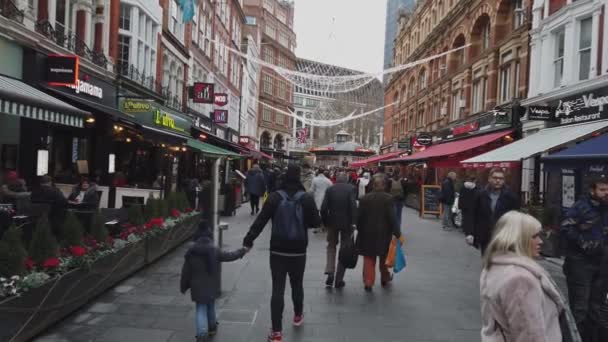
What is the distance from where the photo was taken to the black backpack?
16.8 feet

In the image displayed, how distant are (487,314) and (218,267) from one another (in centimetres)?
298

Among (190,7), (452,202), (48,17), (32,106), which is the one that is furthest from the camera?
(190,7)

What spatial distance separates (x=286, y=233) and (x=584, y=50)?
13441mm

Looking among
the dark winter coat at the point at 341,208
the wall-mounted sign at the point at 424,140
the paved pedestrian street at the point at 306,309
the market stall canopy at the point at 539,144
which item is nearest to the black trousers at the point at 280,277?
the paved pedestrian street at the point at 306,309

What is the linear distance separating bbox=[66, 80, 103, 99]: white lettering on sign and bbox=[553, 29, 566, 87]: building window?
14358 mm

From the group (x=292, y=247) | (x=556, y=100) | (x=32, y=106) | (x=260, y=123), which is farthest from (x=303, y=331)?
(x=260, y=123)

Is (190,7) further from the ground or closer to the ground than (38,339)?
further from the ground

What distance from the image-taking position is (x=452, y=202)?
605 inches

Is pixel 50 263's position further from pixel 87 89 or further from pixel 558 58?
pixel 558 58

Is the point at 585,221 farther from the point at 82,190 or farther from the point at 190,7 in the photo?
the point at 190,7

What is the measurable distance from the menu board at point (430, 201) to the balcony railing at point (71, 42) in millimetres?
11936

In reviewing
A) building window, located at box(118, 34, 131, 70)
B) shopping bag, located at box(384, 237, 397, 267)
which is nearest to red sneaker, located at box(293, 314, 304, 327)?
shopping bag, located at box(384, 237, 397, 267)

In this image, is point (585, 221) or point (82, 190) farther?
point (82, 190)

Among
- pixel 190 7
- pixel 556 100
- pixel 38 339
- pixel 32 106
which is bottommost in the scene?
pixel 38 339
